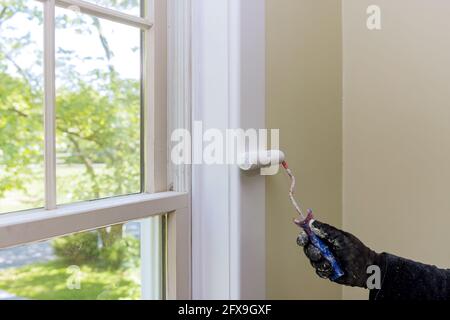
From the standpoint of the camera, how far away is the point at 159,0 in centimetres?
91

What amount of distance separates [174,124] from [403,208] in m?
0.78

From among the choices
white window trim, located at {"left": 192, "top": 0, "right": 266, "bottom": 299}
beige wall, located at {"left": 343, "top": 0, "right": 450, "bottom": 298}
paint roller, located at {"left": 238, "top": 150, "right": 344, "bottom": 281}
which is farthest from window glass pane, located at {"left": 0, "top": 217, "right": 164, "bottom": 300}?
beige wall, located at {"left": 343, "top": 0, "right": 450, "bottom": 298}

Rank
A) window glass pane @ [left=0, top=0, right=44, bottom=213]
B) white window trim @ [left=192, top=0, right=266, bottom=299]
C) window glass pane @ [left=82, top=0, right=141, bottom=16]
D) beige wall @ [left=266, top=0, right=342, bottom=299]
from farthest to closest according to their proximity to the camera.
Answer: beige wall @ [left=266, top=0, right=342, bottom=299]
white window trim @ [left=192, top=0, right=266, bottom=299]
window glass pane @ [left=82, top=0, right=141, bottom=16]
window glass pane @ [left=0, top=0, right=44, bottom=213]

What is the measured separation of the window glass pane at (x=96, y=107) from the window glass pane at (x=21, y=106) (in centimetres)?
4

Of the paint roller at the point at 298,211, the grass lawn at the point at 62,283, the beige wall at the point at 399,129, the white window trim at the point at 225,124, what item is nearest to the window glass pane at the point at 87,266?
the grass lawn at the point at 62,283

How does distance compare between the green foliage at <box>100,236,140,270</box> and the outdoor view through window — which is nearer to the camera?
the outdoor view through window

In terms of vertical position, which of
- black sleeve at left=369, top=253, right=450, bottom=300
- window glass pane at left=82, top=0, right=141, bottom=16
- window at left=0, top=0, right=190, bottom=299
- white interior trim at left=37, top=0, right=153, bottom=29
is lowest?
black sleeve at left=369, top=253, right=450, bottom=300

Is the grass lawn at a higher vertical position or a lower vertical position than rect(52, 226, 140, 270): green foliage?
lower

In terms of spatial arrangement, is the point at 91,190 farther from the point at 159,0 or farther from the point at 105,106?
the point at 159,0

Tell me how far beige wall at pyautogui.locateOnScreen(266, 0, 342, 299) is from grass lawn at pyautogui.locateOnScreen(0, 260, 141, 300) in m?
0.35

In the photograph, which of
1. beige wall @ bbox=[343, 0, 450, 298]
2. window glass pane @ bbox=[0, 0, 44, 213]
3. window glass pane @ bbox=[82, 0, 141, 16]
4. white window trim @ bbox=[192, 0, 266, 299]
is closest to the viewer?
window glass pane @ bbox=[0, 0, 44, 213]

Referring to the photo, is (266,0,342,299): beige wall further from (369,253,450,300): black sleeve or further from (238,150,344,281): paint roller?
(369,253,450,300): black sleeve

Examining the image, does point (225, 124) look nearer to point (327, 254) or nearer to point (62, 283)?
point (327, 254)

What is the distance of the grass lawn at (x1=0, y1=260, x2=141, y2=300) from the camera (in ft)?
2.37
